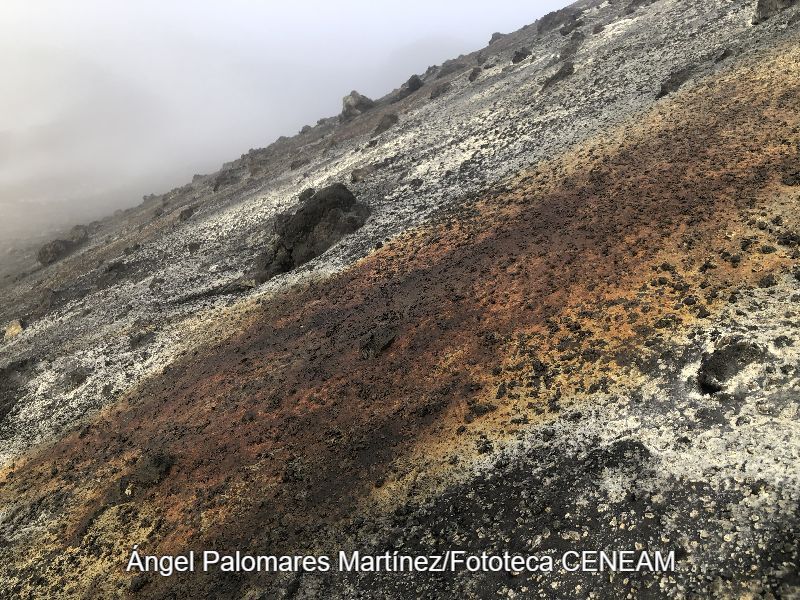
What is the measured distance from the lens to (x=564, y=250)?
61.1 ft

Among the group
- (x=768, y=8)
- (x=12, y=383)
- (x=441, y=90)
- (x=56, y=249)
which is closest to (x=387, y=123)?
(x=441, y=90)

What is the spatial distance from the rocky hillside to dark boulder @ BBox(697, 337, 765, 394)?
0.06m

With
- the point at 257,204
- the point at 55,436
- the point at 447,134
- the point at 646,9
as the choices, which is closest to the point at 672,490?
the point at 55,436

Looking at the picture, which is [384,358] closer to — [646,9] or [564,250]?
[564,250]

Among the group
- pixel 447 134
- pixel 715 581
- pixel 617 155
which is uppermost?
pixel 447 134

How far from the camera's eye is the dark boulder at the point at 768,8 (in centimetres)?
2769

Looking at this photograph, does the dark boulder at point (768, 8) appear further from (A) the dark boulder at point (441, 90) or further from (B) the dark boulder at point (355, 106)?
(B) the dark boulder at point (355, 106)

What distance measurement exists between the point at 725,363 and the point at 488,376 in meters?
6.05

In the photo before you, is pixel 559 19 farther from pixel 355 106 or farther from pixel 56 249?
pixel 56 249

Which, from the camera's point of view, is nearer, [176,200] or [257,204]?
[257,204]

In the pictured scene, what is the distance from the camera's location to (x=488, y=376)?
583 inches

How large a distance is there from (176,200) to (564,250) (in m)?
57.5

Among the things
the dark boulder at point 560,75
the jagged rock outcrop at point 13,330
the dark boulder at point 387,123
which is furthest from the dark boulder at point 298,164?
the jagged rock outcrop at point 13,330

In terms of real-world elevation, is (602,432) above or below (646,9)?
below
